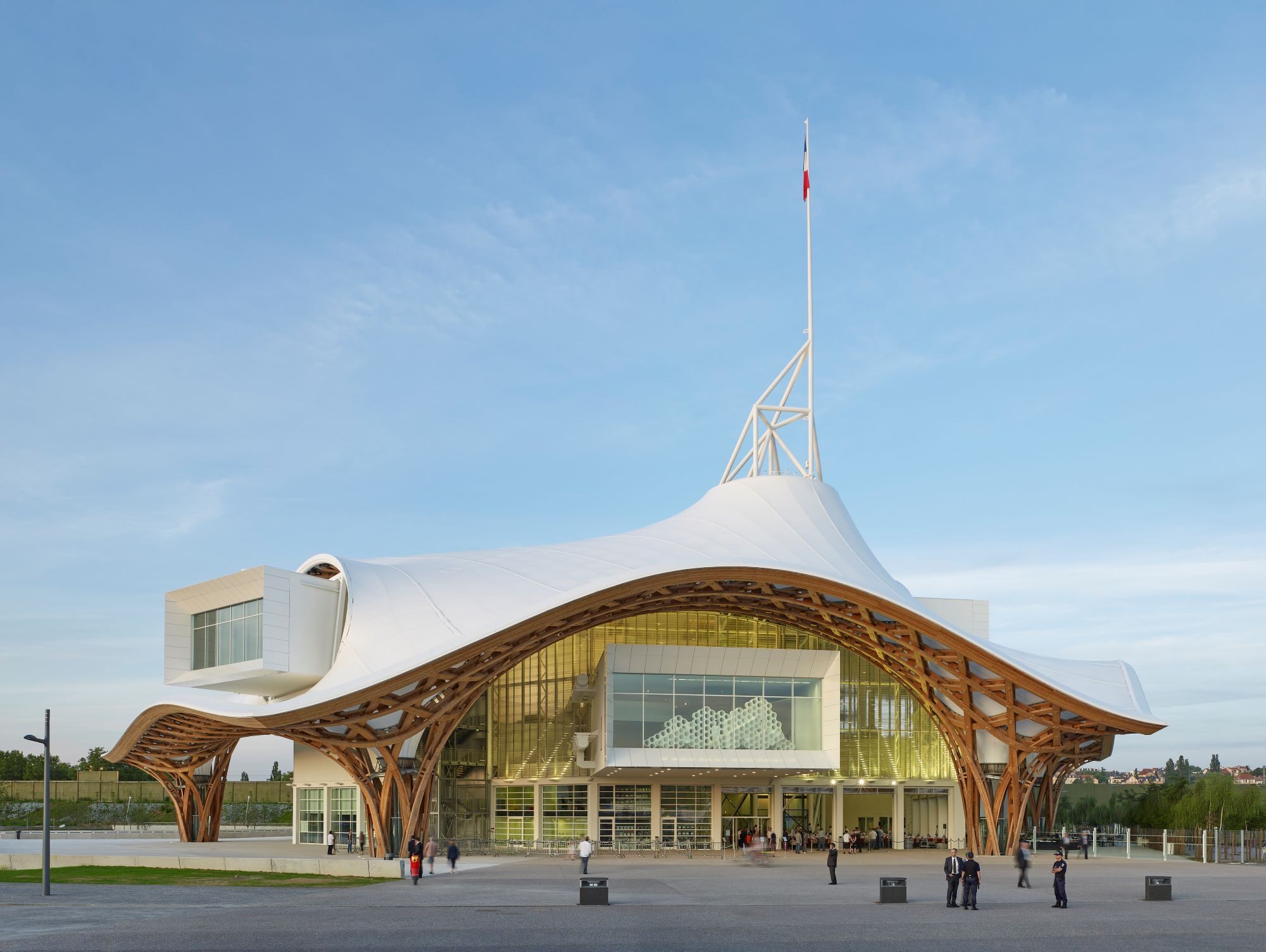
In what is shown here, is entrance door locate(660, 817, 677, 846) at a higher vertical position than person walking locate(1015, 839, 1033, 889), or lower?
lower

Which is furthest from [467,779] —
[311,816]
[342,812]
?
[311,816]

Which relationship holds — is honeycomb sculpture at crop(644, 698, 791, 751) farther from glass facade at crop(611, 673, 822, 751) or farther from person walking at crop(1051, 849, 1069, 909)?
person walking at crop(1051, 849, 1069, 909)

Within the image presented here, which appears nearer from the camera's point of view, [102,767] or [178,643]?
[178,643]

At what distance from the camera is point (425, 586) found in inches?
1896

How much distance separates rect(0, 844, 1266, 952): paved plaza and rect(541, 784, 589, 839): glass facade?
62.4 feet

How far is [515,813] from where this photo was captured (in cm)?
5866

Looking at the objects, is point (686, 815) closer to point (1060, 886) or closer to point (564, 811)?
point (564, 811)

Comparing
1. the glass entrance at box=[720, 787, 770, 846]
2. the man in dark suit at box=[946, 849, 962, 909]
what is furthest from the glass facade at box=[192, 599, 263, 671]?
the man in dark suit at box=[946, 849, 962, 909]

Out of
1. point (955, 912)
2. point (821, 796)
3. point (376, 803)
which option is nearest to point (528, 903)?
point (955, 912)

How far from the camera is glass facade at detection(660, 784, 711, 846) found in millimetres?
57312

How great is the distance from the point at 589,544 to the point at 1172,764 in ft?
429

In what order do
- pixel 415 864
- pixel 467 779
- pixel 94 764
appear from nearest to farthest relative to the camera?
pixel 415 864
pixel 467 779
pixel 94 764

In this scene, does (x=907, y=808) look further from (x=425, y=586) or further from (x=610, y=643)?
(x=425, y=586)

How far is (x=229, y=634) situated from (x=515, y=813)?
16.6 meters
